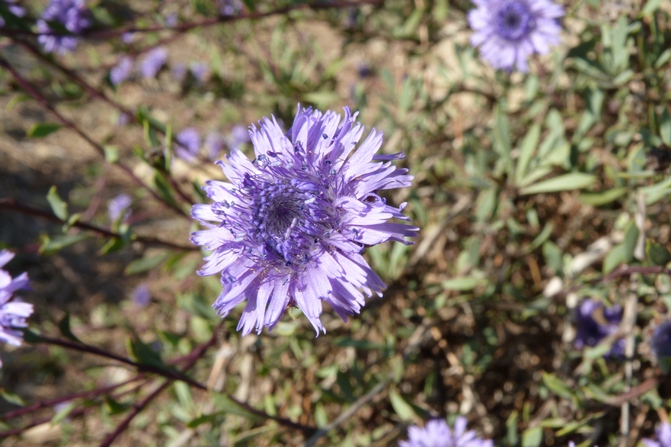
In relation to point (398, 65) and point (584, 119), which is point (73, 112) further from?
point (584, 119)

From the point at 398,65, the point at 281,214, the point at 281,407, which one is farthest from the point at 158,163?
the point at 398,65

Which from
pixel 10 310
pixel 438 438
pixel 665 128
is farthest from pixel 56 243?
pixel 665 128

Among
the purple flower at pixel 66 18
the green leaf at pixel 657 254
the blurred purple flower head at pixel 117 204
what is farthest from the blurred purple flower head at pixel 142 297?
the green leaf at pixel 657 254

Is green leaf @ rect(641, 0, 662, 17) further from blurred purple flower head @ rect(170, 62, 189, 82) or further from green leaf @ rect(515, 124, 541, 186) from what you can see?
blurred purple flower head @ rect(170, 62, 189, 82)

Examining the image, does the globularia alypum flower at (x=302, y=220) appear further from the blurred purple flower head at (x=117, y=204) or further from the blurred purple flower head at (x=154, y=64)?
the blurred purple flower head at (x=117, y=204)

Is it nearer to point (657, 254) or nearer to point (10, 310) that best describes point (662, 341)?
point (657, 254)

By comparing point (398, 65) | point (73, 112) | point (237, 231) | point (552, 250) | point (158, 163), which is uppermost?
point (73, 112)
